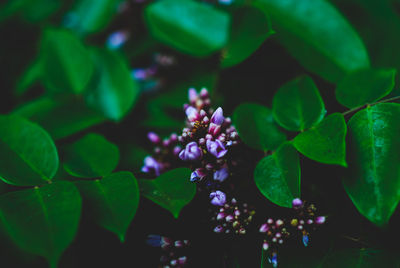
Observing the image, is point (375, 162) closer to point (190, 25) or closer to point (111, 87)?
point (190, 25)

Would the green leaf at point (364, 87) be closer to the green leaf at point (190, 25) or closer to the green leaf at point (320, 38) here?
the green leaf at point (320, 38)

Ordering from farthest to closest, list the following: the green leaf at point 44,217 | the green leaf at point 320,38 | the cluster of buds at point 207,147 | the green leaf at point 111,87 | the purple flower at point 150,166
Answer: the green leaf at point 111,87 < the green leaf at point 320,38 < the purple flower at point 150,166 < the cluster of buds at point 207,147 < the green leaf at point 44,217

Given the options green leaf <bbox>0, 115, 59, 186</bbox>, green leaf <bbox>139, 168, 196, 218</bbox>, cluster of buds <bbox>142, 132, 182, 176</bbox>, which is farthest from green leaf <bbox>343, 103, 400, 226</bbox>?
green leaf <bbox>0, 115, 59, 186</bbox>

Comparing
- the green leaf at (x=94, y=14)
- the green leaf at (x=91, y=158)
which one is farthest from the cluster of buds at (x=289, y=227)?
the green leaf at (x=94, y=14)

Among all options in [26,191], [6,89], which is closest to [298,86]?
[26,191]

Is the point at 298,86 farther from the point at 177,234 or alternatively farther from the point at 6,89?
the point at 6,89

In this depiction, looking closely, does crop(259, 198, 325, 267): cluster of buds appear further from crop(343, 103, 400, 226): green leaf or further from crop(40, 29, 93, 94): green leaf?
crop(40, 29, 93, 94): green leaf
